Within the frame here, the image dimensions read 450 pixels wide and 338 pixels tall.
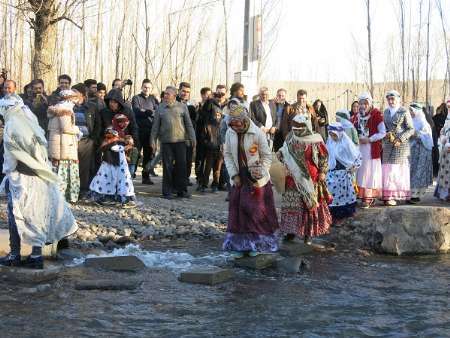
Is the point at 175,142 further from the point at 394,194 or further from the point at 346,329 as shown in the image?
the point at 346,329

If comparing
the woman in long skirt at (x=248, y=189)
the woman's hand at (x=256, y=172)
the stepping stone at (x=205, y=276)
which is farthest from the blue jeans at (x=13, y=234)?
the woman's hand at (x=256, y=172)

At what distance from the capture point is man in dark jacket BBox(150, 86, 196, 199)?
1145 cm

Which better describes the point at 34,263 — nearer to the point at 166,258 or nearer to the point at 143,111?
the point at 166,258

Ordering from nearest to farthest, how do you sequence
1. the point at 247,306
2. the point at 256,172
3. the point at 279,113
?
1. the point at 247,306
2. the point at 256,172
3. the point at 279,113

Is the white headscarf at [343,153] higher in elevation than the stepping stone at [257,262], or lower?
higher

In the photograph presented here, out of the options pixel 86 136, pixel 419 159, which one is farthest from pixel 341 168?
pixel 86 136

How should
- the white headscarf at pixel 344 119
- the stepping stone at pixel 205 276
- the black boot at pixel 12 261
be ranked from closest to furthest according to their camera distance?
1. the stepping stone at pixel 205 276
2. the black boot at pixel 12 261
3. the white headscarf at pixel 344 119

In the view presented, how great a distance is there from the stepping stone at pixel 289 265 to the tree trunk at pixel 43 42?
26.7ft

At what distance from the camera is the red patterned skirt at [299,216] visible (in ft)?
27.5

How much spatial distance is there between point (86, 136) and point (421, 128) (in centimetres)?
544

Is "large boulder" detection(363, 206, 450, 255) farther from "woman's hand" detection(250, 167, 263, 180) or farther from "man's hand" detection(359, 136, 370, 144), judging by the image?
"man's hand" detection(359, 136, 370, 144)

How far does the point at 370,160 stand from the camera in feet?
36.8

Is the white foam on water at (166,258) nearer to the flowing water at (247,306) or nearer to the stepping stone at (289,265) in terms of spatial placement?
the flowing water at (247,306)

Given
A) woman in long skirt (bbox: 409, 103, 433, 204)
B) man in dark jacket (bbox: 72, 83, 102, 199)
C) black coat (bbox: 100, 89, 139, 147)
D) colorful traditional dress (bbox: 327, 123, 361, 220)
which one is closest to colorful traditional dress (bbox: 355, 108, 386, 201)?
woman in long skirt (bbox: 409, 103, 433, 204)
